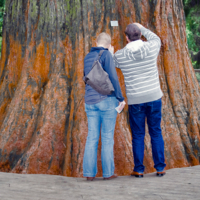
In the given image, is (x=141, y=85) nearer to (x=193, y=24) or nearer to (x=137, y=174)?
(x=137, y=174)

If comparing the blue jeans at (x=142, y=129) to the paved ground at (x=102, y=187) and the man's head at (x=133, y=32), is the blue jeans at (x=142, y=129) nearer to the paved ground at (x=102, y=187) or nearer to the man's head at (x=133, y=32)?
the paved ground at (x=102, y=187)

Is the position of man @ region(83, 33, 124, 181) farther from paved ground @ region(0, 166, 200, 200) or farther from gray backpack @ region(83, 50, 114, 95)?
paved ground @ region(0, 166, 200, 200)

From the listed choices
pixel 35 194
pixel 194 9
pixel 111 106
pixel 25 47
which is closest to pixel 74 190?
pixel 35 194

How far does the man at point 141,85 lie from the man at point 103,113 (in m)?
0.19

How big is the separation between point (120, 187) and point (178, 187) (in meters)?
0.66

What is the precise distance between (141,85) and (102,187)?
4.35 ft

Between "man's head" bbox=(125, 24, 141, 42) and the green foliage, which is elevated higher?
the green foliage

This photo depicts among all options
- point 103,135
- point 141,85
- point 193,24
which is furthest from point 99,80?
point 193,24

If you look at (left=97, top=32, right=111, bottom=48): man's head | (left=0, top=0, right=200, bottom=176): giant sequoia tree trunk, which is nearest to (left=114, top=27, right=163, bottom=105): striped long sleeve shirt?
(left=97, top=32, right=111, bottom=48): man's head

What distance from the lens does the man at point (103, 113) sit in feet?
10.7

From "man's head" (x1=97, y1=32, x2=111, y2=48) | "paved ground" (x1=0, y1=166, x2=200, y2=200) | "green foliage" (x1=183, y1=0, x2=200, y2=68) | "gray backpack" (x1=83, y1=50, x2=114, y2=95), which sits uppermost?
"green foliage" (x1=183, y1=0, x2=200, y2=68)

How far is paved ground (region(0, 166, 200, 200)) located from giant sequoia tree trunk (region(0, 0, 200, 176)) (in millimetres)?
455

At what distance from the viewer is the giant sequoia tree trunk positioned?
3.86 meters

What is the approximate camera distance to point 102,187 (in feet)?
9.96
